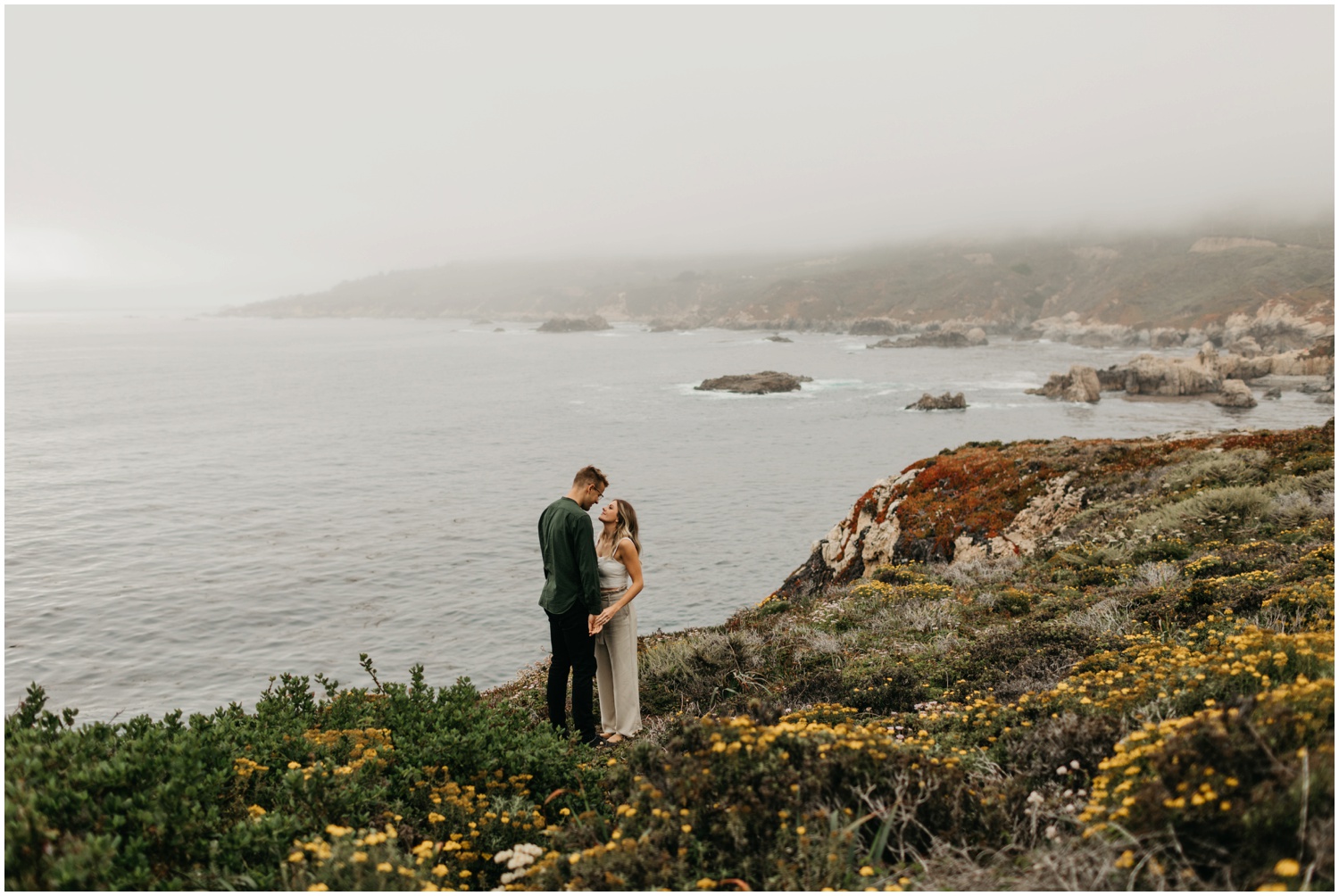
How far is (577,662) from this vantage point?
7055mm

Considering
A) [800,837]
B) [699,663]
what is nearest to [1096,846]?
[800,837]

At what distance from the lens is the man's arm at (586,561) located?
21.9 ft

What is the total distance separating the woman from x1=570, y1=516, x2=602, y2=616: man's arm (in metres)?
0.16

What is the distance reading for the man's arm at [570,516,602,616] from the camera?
6.67 metres

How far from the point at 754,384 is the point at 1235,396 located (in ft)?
101

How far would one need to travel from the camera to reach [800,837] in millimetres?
3951

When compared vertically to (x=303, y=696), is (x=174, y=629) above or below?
below

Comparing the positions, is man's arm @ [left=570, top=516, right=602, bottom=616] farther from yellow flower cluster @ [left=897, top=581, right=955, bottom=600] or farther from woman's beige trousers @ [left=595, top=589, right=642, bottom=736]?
yellow flower cluster @ [left=897, top=581, right=955, bottom=600]

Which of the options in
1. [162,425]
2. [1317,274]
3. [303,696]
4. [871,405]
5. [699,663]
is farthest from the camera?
[1317,274]

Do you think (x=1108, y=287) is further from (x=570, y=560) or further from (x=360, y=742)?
(x=360, y=742)

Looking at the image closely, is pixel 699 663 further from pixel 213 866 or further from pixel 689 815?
pixel 213 866

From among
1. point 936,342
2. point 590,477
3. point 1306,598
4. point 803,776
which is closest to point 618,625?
point 590,477

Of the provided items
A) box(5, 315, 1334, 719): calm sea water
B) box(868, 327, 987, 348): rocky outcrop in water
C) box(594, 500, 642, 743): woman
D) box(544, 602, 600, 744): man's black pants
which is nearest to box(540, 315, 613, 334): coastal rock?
box(868, 327, 987, 348): rocky outcrop in water

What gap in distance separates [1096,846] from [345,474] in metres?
35.7
